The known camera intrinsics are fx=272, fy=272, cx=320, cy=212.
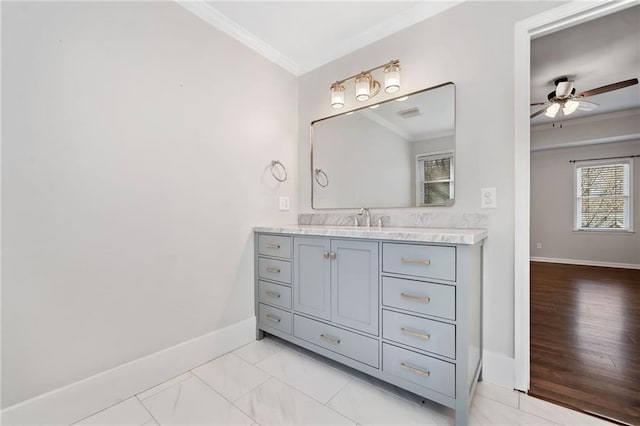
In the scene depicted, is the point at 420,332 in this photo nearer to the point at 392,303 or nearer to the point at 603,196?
the point at 392,303

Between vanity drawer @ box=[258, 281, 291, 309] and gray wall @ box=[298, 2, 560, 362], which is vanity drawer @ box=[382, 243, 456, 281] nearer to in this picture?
gray wall @ box=[298, 2, 560, 362]

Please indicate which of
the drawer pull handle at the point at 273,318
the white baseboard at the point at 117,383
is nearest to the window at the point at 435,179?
the drawer pull handle at the point at 273,318

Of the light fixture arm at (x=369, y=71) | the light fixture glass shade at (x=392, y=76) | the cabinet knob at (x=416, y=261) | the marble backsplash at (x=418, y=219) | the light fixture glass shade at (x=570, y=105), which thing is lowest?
the cabinet knob at (x=416, y=261)

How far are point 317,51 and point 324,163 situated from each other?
957mm

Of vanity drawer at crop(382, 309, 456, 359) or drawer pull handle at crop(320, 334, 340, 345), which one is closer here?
vanity drawer at crop(382, 309, 456, 359)

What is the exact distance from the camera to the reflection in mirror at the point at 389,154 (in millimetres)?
1808

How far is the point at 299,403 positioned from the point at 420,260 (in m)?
0.97

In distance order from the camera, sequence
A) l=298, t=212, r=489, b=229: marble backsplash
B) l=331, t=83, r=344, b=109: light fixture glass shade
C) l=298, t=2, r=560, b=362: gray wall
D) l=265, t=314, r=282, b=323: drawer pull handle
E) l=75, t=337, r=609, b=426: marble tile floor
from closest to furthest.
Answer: l=75, t=337, r=609, b=426: marble tile floor
l=298, t=2, r=560, b=362: gray wall
l=298, t=212, r=489, b=229: marble backsplash
l=265, t=314, r=282, b=323: drawer pull handle
l=331, t=83, r=344, b=109: light fixture glass shade

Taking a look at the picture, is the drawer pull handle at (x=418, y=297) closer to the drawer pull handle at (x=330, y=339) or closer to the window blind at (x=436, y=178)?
the drawer pull handle at (x=330, y=339)

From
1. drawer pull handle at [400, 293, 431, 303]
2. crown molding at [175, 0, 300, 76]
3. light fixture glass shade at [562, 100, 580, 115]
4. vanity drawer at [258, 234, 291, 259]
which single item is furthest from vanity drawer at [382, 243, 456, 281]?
light fixture glass shade at [562, 100, 580, 115]

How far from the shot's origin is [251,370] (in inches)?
67.8

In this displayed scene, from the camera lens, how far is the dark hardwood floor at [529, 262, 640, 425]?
56.9 inches

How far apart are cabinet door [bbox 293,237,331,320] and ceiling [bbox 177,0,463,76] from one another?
156 cm

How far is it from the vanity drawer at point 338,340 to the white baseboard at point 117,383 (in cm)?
54
